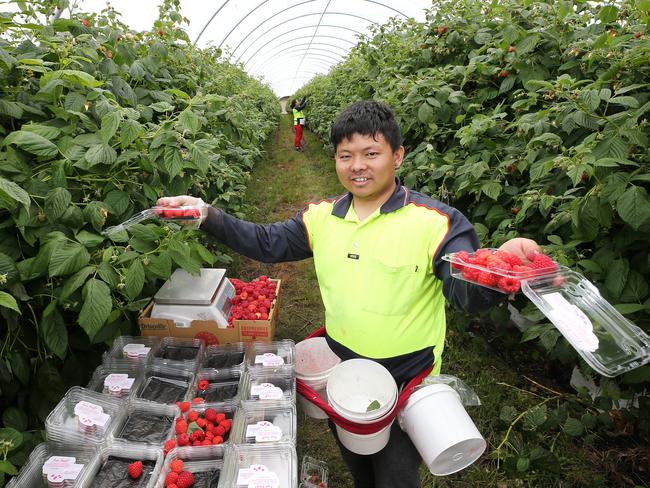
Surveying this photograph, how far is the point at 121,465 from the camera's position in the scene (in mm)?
1478

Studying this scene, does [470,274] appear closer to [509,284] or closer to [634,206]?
[509,284]

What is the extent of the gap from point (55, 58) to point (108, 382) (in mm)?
1549

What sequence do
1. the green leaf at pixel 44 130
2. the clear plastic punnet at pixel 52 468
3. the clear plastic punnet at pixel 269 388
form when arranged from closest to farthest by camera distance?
1. the clear plastic punnet at pixel 52 468
2. the green leaf at pixel 44 130
3. the clear plastic punnet at pixel 269 388

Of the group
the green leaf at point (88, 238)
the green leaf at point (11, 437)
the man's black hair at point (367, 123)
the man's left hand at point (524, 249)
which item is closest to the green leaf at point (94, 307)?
the green leaf at point (88, 238)

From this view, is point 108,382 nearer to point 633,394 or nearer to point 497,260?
point 497,260

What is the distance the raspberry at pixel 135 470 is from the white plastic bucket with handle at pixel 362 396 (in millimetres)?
725

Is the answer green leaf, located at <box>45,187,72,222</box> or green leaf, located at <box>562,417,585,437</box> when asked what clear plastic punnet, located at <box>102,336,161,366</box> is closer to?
green leaf, located at <box>45,187,72,222</box>

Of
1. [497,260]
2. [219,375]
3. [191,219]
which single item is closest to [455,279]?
[497,260]

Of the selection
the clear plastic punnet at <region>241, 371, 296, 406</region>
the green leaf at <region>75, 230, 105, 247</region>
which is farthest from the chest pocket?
the green leaf at <region>75, 230, 105, 247</region>

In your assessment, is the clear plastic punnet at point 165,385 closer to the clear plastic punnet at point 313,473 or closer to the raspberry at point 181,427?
the raspberry at point 181,427

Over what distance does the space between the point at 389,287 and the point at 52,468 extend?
Result: 4.43ft

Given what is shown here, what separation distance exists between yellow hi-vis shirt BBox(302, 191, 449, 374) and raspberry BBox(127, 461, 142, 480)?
33.9 inches

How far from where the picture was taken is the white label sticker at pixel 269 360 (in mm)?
1875

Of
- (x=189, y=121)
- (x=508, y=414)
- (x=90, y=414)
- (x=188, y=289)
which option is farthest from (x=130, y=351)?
(x=508, y=414)
